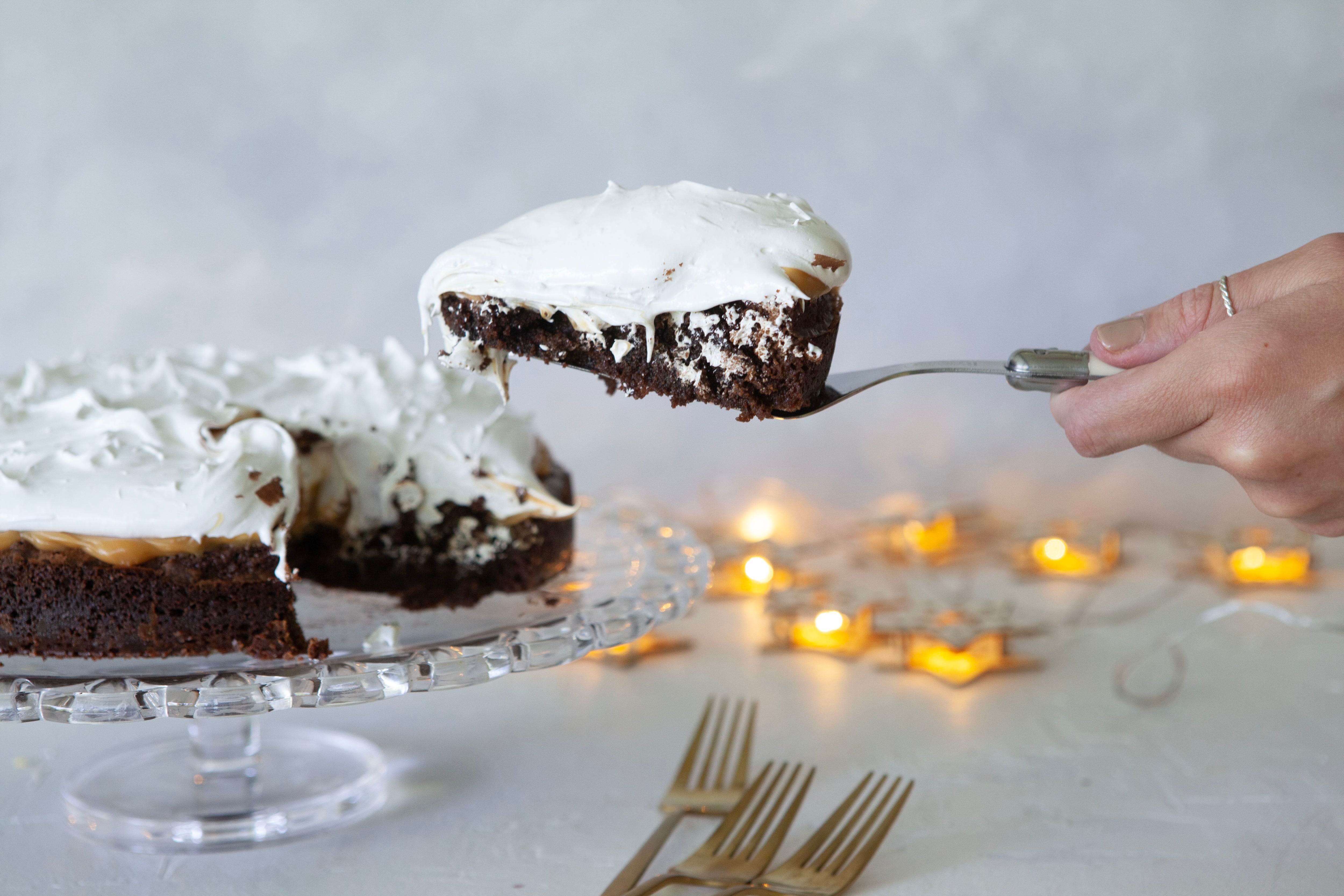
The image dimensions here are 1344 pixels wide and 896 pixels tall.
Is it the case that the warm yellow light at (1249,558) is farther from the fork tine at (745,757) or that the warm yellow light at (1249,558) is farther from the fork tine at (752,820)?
the fork tine at (752,820)

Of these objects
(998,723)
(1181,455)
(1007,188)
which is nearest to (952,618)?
(998,723)

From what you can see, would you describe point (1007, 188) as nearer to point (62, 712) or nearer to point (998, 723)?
point (998, 723)

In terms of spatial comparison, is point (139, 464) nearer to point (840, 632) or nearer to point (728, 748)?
point (728, 748)

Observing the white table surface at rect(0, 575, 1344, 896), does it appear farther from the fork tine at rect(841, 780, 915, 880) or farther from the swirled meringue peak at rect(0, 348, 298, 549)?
the swirled meringue peak at rect(0, 348, 298, 549)

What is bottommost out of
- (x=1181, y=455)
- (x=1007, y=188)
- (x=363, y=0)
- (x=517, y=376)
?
(x=1181, y=455)

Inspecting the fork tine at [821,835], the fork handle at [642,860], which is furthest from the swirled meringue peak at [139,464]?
the fork tine at [821,835]

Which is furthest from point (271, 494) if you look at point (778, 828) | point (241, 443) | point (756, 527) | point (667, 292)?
point (756, 527)
